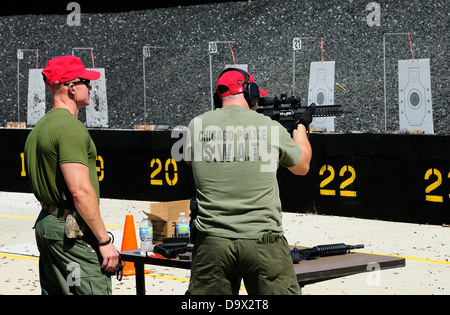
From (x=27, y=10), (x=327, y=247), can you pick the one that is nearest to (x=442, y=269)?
(x=327, y=247)

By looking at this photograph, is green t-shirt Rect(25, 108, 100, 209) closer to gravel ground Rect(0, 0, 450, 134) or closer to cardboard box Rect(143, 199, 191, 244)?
cardboard box Rect(143, 199, 191, 244)

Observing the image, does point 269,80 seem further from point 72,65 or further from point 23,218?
point 72,65

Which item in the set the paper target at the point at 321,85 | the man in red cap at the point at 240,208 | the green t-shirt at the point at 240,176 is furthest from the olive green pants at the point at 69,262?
the paper target at the point at 321,85

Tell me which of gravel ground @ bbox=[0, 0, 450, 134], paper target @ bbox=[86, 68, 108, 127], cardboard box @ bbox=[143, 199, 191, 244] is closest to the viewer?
cardboard box @ bbox=[143, 199, 191, 244]

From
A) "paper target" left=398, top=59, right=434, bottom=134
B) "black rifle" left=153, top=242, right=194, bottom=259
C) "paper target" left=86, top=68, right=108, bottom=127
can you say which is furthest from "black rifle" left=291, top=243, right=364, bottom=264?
"paper target" left=86, top=68, right=108, bottom=127

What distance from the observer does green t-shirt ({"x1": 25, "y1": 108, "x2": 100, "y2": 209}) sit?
14.6 ft

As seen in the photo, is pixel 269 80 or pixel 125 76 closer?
pixel 269 80

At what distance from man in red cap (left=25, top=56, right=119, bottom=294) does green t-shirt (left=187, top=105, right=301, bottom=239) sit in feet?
2.03

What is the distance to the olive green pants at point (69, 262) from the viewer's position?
4500 millimetres

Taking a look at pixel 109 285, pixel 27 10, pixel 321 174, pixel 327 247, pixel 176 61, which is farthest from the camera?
pixel 27 10

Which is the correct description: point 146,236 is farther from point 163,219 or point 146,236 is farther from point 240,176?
point 240,176

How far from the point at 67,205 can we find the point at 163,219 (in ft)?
6.42

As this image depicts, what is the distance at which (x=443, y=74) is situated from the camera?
1875 centimetres

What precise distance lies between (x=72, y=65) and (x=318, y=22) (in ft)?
56.9
